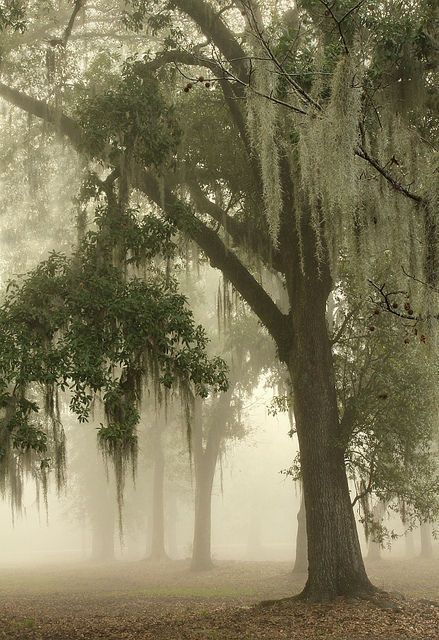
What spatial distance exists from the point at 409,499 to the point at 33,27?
12.0 meters

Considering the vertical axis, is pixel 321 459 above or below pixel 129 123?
below

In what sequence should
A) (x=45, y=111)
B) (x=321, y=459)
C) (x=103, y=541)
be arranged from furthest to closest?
(x=103, y=541)
(x=45, y=111)
(x=321, y=459)

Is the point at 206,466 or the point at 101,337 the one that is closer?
the point at 101,337

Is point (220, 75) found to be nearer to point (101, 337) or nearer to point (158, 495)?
point (101, 337)

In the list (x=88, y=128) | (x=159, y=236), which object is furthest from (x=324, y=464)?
(x=88, y=128)

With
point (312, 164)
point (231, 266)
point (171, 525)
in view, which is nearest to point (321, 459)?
point (231, 266)

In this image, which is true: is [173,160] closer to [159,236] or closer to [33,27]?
[159,236]

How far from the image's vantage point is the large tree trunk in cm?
942

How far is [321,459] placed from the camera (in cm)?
991

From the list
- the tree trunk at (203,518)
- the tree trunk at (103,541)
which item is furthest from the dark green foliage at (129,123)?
the tree trunk at (103,541)

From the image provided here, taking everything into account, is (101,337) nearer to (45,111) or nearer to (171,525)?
(45,111)

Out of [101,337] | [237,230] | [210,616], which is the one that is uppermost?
[237,230]

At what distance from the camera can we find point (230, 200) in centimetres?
1154

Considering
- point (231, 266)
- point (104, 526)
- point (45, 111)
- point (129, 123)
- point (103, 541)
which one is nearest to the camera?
point (129, 123)
